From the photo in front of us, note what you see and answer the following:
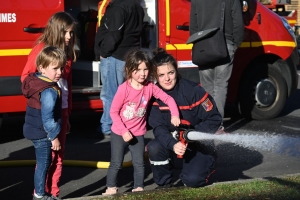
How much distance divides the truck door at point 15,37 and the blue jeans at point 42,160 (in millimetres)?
2624

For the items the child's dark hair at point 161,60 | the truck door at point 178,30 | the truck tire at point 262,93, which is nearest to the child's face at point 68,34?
the child's dark hair at point 161,60

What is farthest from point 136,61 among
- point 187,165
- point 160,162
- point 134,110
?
point 187,165

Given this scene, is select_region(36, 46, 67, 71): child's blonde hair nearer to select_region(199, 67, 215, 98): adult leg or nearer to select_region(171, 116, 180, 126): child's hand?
select_region(171, 116, 180, 126): child's hand

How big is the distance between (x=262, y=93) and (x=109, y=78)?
2.41 metres

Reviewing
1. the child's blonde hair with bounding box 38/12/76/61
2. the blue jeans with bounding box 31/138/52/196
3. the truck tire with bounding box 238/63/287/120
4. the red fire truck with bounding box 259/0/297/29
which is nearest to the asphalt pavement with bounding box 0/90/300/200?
the truck tire with bounding box 238/63/287/120

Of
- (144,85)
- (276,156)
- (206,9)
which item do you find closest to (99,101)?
(206,9)

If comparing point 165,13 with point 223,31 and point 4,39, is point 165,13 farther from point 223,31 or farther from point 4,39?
point 4,39

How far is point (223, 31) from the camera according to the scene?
7.31 metres

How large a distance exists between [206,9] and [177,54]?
104cm

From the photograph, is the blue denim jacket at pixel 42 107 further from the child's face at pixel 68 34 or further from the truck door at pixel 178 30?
the truck door at pixel 178 30

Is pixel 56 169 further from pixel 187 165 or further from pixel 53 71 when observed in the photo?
pixel 187 165

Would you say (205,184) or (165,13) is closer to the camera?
(205,184)

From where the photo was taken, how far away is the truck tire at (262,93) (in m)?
8.94

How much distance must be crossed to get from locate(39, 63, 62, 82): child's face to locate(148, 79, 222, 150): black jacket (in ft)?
2.99
